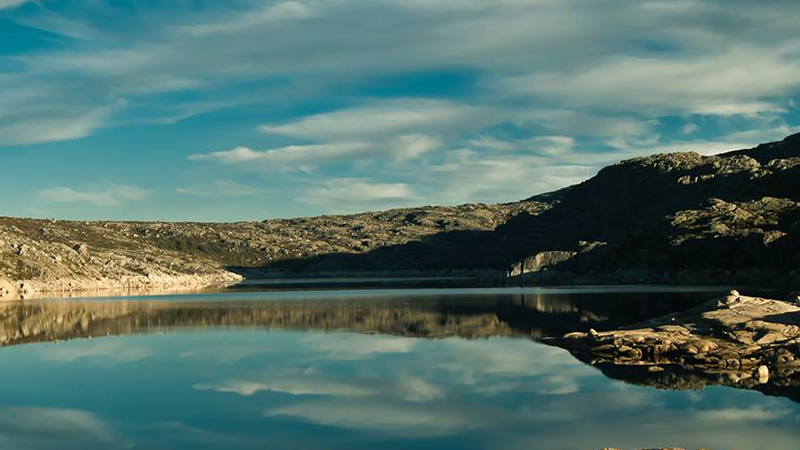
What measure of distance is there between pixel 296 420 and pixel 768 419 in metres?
21.6

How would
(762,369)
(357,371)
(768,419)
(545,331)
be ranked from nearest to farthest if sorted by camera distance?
(768,419)
(762,369)
(357,371)
(545,331)

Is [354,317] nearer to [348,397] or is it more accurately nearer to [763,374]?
[348,397]

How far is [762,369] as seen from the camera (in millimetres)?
46719

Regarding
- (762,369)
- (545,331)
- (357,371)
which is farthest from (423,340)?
(762,369)

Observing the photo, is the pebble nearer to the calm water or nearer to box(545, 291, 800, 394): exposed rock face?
box(545, 291, 800, 394): exposed rock face

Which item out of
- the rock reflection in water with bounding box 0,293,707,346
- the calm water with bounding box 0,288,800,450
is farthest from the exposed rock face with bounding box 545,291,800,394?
the rock reflection in water with bounding box 0,293,707,346

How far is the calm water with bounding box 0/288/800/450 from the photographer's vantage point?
31.5 m

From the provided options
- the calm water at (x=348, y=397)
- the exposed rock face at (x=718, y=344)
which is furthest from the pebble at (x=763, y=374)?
the calm water at (x=348, y=397)

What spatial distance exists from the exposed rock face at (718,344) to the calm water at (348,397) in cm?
356

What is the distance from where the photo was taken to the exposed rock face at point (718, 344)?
4759cm

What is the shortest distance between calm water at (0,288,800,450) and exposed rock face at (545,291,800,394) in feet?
11.7

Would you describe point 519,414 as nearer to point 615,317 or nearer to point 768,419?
point 768,419

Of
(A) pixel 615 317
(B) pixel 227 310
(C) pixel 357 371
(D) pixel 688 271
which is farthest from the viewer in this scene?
(D) pixel 688 271

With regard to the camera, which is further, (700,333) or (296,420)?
(700,333)
